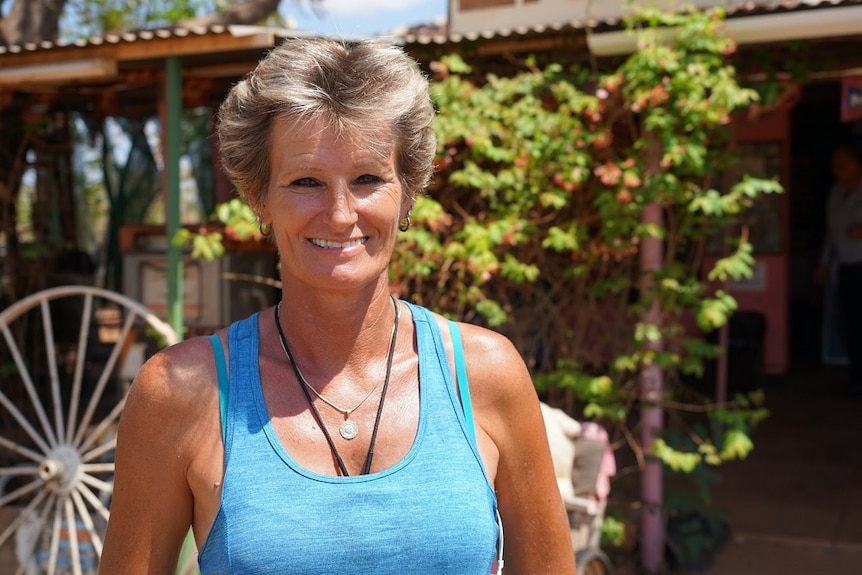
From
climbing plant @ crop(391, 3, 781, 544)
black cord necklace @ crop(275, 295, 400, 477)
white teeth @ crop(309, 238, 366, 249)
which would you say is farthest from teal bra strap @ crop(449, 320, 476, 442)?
climbing plant @ crop(391, 3, 781, 544)

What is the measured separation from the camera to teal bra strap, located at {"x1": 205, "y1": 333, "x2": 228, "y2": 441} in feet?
5.10

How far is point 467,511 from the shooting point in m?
1.56

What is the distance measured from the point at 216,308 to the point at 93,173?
491 cm

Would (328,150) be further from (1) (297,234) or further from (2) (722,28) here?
(2) (722,28)

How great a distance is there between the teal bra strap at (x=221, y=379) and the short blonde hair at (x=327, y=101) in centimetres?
26

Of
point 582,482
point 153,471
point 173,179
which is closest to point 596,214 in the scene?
point 582,482

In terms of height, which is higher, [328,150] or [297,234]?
[328,150]

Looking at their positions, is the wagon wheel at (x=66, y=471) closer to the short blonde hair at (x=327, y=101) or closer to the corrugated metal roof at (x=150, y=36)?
the corrugated metal roof at (x=150, y=36)

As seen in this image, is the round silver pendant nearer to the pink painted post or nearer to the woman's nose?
the woman's nose

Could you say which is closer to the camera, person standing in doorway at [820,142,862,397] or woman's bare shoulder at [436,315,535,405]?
woman's bare shoulder at [436,315,535,405]

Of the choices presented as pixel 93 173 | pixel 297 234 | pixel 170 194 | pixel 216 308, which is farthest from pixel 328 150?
pixel 93 173

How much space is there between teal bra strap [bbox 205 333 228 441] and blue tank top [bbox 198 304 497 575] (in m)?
0.01

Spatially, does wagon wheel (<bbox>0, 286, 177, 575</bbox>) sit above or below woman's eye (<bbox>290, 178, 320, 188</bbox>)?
below

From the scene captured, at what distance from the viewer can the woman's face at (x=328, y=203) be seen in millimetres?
1587
